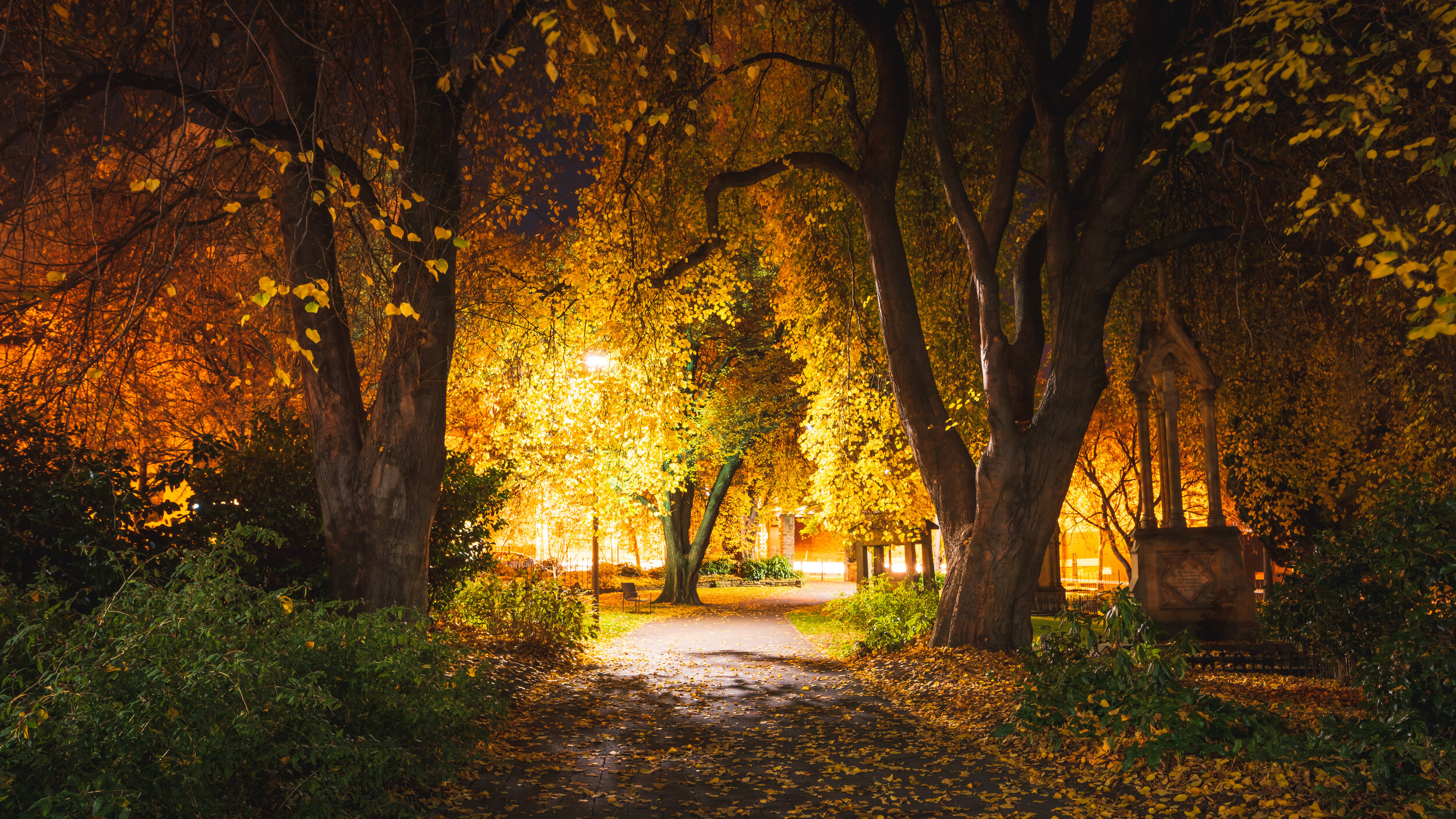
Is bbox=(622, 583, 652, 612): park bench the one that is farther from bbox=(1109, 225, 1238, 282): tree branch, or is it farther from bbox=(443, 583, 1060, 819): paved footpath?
bbox=(1109, 225, 1238, 282): tree branch

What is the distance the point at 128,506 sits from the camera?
674 centimetres

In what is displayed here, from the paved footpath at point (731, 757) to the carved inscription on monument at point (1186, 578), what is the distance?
4.93m

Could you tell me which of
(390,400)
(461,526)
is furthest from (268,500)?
(461,526)

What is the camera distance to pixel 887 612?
1786cm

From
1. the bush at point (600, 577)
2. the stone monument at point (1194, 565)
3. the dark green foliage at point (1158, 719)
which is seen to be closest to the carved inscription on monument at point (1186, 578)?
the stone monument at point (1194, 565)

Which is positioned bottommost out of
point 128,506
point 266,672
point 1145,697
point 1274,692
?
point 1274,692

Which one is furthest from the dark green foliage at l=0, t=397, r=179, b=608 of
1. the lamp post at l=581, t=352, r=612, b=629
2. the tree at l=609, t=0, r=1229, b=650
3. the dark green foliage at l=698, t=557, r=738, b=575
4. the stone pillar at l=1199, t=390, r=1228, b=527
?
the dark green foliage at l=698, t=557, r=738, b=575

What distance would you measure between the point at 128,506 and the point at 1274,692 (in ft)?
37.6

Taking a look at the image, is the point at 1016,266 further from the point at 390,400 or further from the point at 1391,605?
the point at 390,400

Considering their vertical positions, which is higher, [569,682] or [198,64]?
[198,64]

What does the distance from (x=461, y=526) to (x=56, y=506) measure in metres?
4.42

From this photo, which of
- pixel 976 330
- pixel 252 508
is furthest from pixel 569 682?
pixel 976 330

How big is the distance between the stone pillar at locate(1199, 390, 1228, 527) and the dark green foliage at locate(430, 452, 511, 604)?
382 inches

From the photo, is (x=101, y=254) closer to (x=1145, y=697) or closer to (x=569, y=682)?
(x=569, y=682)
